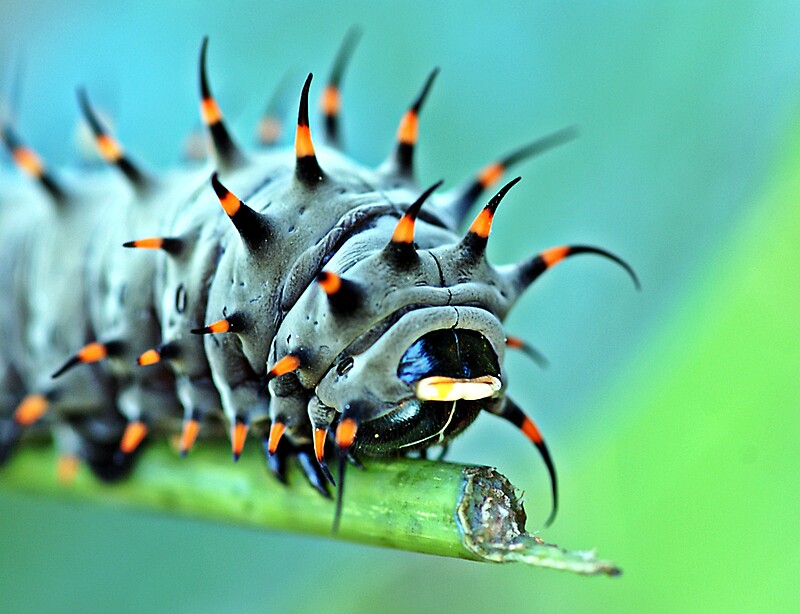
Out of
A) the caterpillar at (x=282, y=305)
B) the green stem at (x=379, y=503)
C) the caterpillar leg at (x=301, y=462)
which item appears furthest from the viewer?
the caterpillar leg at (x=301, y=462)

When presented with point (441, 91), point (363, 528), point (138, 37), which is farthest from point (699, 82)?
point (138, 37)

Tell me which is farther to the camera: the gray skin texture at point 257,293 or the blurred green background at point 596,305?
the blurred green background at point 596,305

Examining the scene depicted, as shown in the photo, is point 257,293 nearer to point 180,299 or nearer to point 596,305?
point 180,299

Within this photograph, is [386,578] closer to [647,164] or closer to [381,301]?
[647,164]

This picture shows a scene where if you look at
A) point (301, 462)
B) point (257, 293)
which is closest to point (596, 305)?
point (301, 462)

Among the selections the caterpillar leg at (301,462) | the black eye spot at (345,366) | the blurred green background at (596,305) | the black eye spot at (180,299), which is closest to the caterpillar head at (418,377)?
the black eye spot at (345,366)

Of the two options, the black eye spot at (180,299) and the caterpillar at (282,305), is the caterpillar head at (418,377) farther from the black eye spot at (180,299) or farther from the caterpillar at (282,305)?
the black eye spot at (180,299)

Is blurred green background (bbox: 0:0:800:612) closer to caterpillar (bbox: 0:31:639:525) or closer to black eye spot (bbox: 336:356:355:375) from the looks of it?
caterpillar (bbox: 0:31:639:525)
